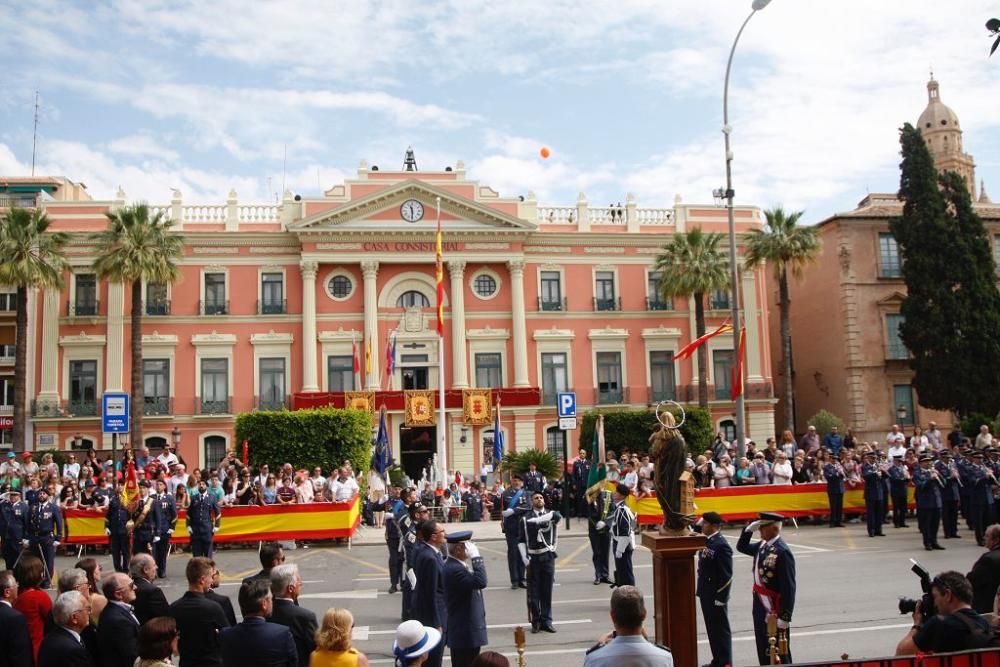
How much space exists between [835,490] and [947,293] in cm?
2022

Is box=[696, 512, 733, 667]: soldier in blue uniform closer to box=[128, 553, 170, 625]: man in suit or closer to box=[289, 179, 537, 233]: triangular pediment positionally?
box=[128, 553, 170, 625]: man in suit

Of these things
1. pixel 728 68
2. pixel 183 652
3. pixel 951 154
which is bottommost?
pixel 183 652

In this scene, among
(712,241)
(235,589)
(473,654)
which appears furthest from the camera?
(712,241)

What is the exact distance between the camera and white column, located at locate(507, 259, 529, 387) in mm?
44844

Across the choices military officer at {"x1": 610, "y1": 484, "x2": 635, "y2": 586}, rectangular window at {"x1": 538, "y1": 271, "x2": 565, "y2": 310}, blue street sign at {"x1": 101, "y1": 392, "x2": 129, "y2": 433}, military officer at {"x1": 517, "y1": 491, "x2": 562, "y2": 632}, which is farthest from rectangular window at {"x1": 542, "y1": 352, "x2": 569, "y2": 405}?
military officer at {"x1": 517, "y1": 491, "x2": 562, "y2": 632}

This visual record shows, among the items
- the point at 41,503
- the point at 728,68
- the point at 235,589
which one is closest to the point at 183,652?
the point at 235,589

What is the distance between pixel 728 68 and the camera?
25.7 metres

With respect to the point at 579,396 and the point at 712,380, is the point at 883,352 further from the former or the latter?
the point at 579,396

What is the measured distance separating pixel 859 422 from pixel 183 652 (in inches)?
1694

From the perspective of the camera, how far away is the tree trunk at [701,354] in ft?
143

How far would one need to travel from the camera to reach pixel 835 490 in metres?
24.8

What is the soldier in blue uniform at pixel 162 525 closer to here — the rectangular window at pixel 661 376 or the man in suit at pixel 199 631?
the man in suit at pixel 199 631

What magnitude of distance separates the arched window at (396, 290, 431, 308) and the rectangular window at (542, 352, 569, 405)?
614cm

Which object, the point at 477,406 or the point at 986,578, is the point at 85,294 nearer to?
the point at 477,406
